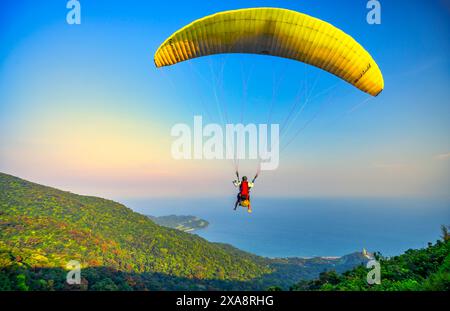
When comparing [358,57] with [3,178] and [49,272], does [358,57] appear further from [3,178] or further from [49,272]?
[3,178]

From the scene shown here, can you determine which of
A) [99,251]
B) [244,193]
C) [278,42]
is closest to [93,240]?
[99,251]

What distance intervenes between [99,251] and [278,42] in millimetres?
33822

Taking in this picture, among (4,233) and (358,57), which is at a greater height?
(358,57)

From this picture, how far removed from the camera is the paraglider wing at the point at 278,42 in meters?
9.35

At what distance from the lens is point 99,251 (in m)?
34.9

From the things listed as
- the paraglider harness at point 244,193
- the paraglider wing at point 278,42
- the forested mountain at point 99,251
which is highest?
the paraglider wing at point 278,42

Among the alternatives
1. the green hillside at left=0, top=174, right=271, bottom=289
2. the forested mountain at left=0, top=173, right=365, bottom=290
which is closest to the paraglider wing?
the forested mountain at left=0, top=173, right=365, bottom=290

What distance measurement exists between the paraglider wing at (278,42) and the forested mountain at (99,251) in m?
18.8

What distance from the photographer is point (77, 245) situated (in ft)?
107

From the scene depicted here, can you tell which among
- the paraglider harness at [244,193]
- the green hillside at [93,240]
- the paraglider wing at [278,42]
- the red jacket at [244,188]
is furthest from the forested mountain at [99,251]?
the paraglider wing at [278,42]

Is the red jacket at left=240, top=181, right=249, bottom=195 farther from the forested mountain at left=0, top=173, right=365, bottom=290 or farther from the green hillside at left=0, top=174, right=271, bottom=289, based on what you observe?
the green hillside at left=0, top=174, right=271, bottom=289

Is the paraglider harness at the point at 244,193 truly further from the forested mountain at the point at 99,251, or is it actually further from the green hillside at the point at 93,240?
the green hillside at the point at 93,240

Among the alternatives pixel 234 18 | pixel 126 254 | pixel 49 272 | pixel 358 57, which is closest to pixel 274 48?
pixel 234 18

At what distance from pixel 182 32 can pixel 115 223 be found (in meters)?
42.8
